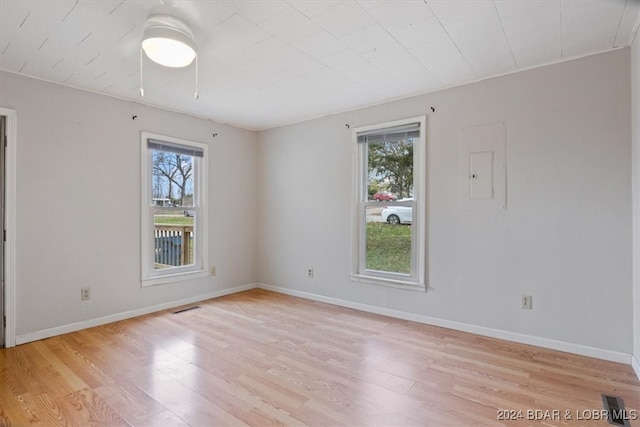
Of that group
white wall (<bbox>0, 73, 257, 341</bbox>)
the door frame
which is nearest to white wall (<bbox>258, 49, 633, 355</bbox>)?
white wall (<bbox>0, 73, 257, 341</bbox>)

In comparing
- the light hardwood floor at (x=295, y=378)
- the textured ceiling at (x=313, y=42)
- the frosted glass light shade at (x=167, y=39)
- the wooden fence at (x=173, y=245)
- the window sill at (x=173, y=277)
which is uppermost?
→ the textured ceiling at (x=313, y=42)

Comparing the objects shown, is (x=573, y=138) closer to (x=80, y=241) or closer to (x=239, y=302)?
(x=239, y=302)

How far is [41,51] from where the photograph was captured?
2.56 meters

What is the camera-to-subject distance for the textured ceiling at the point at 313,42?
205 cm

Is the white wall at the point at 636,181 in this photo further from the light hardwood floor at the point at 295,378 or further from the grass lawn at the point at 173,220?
the grass lawn at the point at 173,220

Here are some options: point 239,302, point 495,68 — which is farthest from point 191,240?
point 495,68

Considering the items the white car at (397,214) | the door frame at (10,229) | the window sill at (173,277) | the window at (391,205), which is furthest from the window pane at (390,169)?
the door frame at (10,229)

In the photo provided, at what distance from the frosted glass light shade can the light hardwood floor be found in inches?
86.1

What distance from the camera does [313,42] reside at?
245cm

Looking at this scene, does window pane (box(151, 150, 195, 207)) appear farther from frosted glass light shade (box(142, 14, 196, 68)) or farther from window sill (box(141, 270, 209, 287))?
frosted glass light shade (box(142, 14, 196, 68))

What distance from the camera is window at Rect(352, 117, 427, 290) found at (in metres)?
3.59

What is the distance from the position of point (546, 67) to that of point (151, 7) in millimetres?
3019

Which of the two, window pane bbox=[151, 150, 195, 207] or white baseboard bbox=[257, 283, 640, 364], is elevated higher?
window pane bbox=[151, 150, 195, 207]

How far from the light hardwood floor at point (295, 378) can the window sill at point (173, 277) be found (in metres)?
0.58
